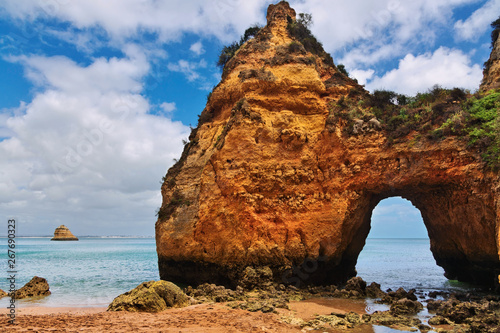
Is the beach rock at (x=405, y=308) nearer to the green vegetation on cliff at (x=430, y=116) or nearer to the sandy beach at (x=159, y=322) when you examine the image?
the sandy beach at (x=159, y=322)

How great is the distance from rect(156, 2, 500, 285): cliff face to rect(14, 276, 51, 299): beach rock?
4748 mm

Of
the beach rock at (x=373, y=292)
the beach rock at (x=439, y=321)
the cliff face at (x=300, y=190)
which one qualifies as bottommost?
the beach rock at (x=373, y=292)

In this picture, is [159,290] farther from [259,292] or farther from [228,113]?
[228,113]

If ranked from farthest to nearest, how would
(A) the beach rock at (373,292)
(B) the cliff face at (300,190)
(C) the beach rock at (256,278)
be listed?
(B) the cliff face at (300,190), (C) the beach rock at (256,278), (A) the beach rock at (373,292)

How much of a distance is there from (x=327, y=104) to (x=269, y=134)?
141 inches

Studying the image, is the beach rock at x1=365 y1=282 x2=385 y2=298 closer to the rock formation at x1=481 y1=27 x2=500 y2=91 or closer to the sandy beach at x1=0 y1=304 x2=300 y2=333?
the sandy beach at x1=0 y1=304 x2=300 y2=333

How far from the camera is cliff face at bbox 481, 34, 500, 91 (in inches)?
552

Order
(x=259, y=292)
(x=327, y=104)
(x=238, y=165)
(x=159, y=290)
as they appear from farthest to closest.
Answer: (x=327, y=104) → (x=238, y=165) → (x=259, y=292) → (x=159, y=290)

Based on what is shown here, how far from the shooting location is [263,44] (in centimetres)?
1816

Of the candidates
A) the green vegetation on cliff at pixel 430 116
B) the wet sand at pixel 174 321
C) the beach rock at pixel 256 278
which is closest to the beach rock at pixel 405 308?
the wet sand at pixel 174 321

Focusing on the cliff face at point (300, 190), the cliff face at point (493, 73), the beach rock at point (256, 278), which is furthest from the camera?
the cliff face at point (493, 73)

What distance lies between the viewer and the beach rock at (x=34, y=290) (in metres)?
13.5

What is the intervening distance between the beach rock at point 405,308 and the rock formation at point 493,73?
956 centimetres

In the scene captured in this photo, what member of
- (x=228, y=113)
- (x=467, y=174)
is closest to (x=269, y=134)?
(x=228, y=113)
